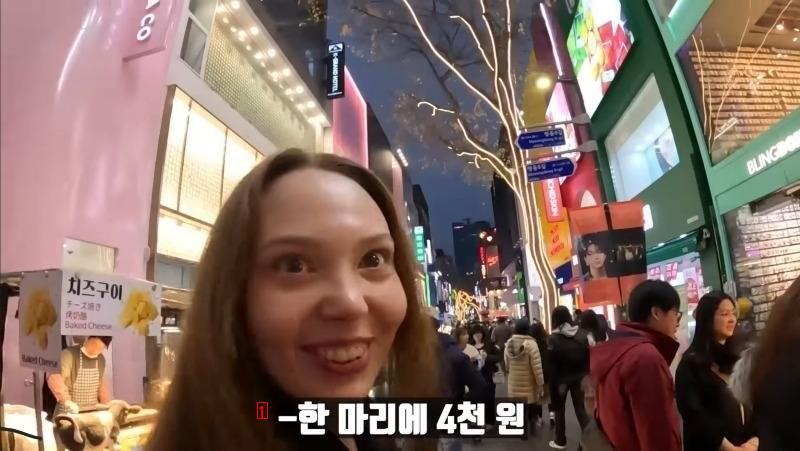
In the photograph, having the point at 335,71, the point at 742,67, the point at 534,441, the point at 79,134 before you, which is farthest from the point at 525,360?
the point at 742,67

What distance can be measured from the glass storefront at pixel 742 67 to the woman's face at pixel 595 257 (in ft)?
2.59

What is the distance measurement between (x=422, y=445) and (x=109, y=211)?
76cm

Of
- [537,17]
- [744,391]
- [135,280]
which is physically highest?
[537,17]

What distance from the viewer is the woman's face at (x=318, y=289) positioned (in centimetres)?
33

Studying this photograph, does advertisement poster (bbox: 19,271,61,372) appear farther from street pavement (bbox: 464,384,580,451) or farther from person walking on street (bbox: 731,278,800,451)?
person walking on street (bbox: 731,278,800,451)

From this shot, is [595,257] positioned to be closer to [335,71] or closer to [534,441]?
[534,441]

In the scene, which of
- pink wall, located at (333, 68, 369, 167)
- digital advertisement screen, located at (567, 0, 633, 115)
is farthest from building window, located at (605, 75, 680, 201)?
pink wall, located at (333, 68, 369, 167)

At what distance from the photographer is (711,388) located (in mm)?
872

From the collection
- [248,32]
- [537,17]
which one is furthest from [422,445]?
[537,17]

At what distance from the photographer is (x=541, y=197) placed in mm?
1325

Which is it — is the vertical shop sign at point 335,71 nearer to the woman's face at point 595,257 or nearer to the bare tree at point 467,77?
the bare tree at point 467,77

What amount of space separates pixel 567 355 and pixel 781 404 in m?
0.70

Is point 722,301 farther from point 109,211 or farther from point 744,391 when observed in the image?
point 109,211

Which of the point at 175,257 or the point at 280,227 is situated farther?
the point at 175,257
